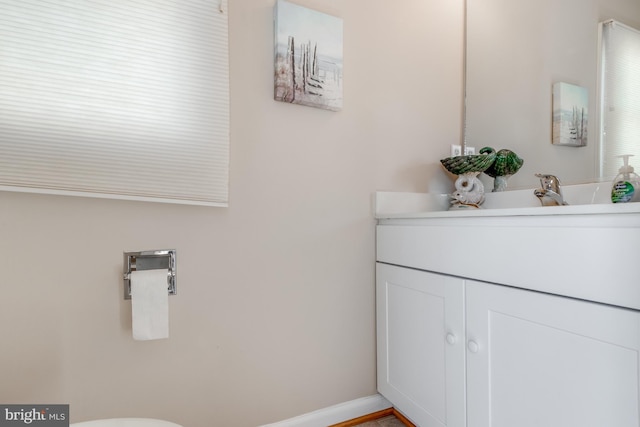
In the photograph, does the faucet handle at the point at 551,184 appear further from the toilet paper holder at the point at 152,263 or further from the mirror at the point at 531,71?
the toilet paper holder at the point at 152,263

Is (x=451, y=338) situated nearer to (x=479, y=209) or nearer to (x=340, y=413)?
(x=479, y=209)

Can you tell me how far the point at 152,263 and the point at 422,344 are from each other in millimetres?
960

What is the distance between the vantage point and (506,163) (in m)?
1.39

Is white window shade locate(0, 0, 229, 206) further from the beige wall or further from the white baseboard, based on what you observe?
the white baseboard

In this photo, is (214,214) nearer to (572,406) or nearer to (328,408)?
(328,408)

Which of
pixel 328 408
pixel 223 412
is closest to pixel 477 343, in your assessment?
pixel 328 408

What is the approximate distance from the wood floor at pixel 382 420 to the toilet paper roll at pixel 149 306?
0.83m

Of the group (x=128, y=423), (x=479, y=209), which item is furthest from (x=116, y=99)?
(x=479, y=209)

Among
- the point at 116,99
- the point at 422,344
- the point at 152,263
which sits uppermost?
the point at 116,99

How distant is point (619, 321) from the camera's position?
0.65 metres

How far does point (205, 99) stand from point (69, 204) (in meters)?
0.52

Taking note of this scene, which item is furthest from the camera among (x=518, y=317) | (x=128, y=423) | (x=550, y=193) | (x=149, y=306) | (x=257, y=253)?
(x=257, y=253)

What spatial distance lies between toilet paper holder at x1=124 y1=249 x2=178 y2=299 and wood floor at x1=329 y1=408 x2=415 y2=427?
0.89m

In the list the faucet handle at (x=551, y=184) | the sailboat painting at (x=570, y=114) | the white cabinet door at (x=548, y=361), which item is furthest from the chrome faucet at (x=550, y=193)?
the white cabinet door at (x=548, y=361)
